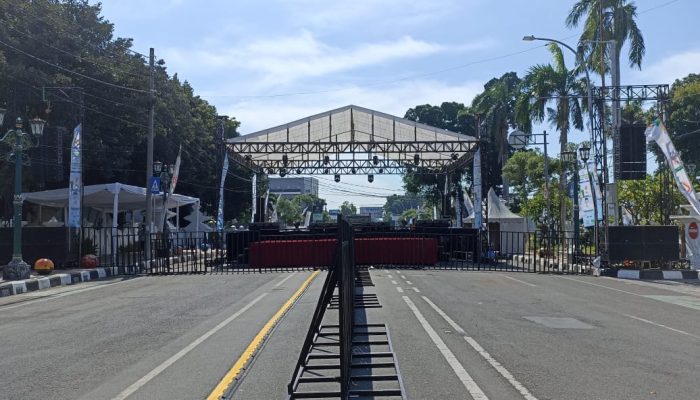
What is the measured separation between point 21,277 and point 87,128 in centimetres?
1663

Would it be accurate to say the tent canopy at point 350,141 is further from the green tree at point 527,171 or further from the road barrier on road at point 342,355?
the road barrier on road at point 342,355

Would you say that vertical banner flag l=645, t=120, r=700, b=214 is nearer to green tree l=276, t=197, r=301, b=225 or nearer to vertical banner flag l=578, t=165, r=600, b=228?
vertical banner flag l=578, t=165, r=600, b=228

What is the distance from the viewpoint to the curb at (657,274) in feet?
81.7

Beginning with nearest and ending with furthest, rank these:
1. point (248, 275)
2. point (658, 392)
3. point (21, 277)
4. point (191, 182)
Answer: point (658, 392), point (21, 277), point (248, 275), point (191, 182)

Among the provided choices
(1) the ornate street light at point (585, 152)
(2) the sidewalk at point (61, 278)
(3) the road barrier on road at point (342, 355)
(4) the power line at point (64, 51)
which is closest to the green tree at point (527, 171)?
(1) the ornate street light at point (585, 152)

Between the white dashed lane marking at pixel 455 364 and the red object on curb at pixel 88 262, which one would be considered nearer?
the white dashed lane marking at pixel 455 364

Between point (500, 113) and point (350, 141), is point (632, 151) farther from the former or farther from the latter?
point (500, 113)

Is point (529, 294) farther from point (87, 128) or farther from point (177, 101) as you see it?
point (177, 101)

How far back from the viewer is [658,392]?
287 inches

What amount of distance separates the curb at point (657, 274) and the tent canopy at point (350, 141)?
14365 millimetres

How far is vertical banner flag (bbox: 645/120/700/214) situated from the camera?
2484cm

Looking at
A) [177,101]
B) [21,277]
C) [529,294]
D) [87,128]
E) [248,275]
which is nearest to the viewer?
[529,294]

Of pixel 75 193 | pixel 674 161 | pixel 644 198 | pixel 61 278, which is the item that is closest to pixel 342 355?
pixel 61 278

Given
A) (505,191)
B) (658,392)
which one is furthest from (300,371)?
(505,191)
